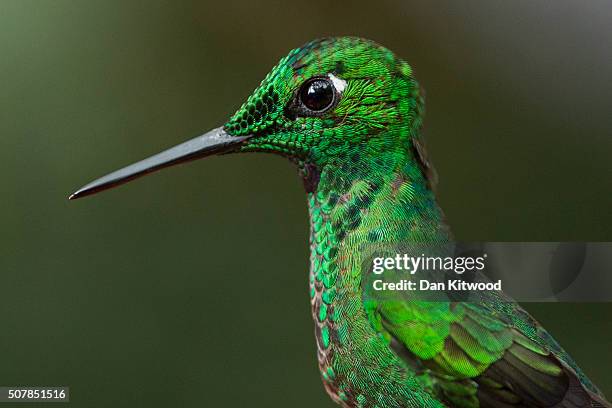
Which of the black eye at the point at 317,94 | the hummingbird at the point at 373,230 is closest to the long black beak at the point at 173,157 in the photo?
the hummingbird at the point at 373,230

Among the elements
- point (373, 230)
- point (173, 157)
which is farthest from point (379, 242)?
point (173, 157)

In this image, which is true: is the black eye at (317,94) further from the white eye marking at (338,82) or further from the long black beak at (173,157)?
the long black beak at (173,157)

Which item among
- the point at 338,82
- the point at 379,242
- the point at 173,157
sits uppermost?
the point at 338,82

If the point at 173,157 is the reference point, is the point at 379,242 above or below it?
below

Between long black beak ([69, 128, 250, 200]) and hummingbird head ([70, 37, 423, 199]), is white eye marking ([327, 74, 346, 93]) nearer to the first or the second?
hummingbird head ([70, 37, 423, 199])

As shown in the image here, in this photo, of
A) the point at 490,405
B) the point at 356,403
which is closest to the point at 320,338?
the point at 356,403

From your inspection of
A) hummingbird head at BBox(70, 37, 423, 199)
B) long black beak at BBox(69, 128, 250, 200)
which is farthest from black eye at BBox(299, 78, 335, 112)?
long black beak at BBox(69, 128, 250, 200)

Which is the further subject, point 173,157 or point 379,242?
point 173,157

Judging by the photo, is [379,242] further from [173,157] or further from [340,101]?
[173,157]
